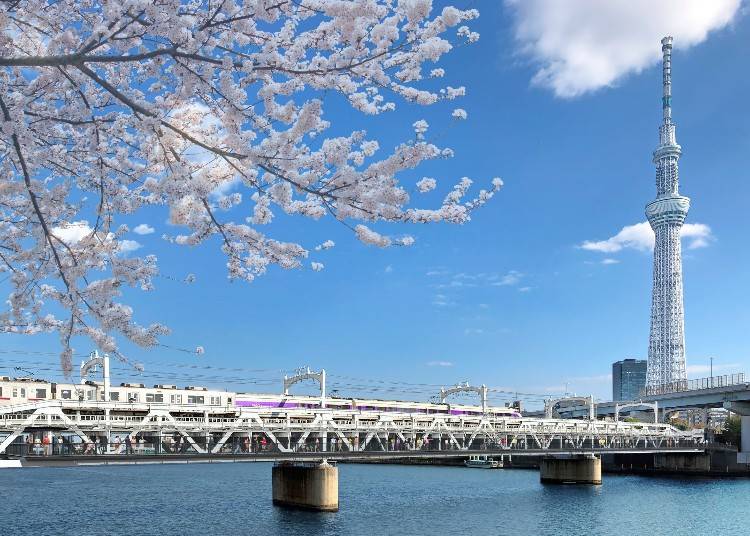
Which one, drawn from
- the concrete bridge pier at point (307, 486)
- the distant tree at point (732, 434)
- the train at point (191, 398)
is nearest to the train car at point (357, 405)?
the train at point (191, 398)

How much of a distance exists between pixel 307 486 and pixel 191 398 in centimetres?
4644

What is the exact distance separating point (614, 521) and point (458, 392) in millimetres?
68290

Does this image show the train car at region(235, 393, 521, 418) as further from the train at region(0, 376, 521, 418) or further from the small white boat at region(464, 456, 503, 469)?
the small white boat at region(464, 456, 503, 469)

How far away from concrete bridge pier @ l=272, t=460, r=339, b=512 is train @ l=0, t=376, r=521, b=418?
38.8ft

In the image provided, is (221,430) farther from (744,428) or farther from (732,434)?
(732,434)

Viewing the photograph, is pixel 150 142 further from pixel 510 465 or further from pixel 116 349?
pixel 510 465

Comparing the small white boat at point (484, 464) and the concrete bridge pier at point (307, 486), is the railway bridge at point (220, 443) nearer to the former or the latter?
the concrete bridge pier at point (307, 486)

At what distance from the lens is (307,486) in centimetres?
5900

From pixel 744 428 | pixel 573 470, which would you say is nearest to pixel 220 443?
pixel 573 470

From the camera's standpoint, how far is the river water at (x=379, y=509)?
48.1 metres

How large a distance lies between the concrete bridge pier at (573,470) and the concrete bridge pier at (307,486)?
129 ft

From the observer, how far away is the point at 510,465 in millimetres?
136000

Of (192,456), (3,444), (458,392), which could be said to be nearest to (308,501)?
(192,456)

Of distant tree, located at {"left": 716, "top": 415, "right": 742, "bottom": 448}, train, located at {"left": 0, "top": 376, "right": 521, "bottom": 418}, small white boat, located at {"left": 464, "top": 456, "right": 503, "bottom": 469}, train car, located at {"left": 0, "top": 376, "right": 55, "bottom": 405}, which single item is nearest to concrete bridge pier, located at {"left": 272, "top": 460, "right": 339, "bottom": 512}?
train, located at {"left": 0, "top": 376, "right": 521, "bottom": 418}
